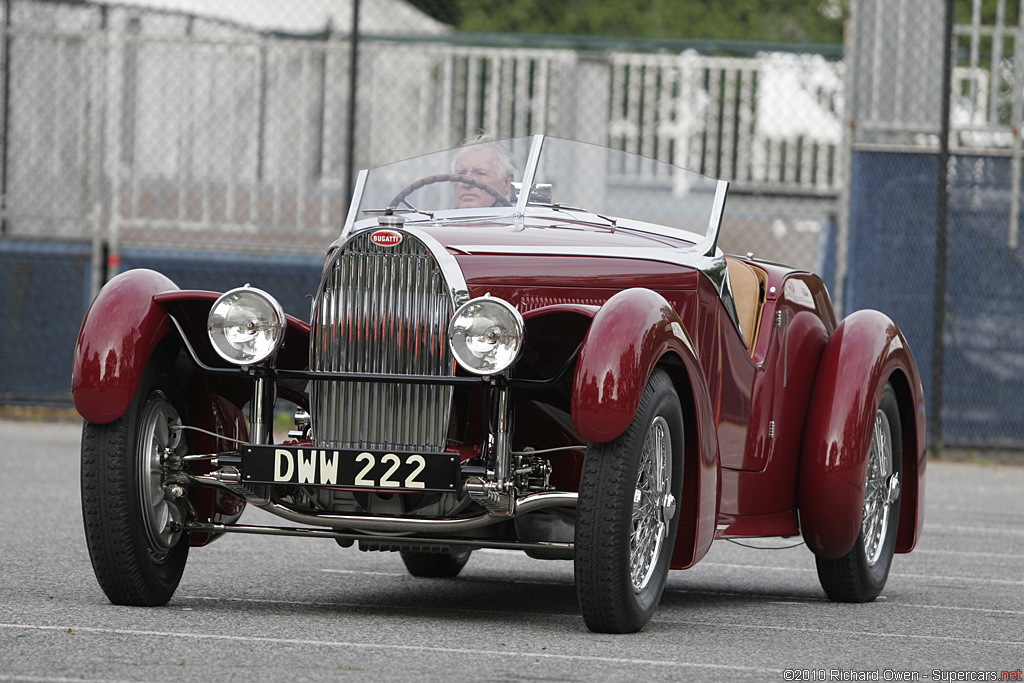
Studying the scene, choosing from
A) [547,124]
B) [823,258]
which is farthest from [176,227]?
[823,258]

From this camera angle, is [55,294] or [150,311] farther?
[55,294]

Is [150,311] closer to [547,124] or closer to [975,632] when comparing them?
[975,632]

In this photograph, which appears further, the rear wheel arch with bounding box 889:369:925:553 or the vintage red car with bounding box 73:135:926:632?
the rear wheel arch with bounding box 889:369:925:553

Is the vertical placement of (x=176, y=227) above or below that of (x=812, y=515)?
above

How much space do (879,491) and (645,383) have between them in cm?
204

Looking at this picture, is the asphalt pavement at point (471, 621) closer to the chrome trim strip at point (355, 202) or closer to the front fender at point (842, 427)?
the front fender at point (842, 427)

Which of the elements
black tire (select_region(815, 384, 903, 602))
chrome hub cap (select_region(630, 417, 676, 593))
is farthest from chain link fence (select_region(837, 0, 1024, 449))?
chrome hub cap (select_region(630, 417, 676, 593))

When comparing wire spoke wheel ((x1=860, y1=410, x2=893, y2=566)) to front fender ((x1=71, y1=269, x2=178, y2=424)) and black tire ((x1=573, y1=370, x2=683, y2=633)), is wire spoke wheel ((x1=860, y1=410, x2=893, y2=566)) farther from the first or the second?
front fender ((x1=71, y1=269, x2=178, y2=424))

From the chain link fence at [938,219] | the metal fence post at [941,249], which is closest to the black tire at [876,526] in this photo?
the metal fence post at [941,249]

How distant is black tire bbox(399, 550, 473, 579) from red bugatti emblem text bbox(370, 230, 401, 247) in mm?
1738

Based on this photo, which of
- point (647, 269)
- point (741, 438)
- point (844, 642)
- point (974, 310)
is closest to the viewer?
point (844, 642)

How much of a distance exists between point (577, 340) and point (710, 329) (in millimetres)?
607

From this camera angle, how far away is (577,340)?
4723 millimetres

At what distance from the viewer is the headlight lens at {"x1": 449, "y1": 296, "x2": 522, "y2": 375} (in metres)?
4.37
